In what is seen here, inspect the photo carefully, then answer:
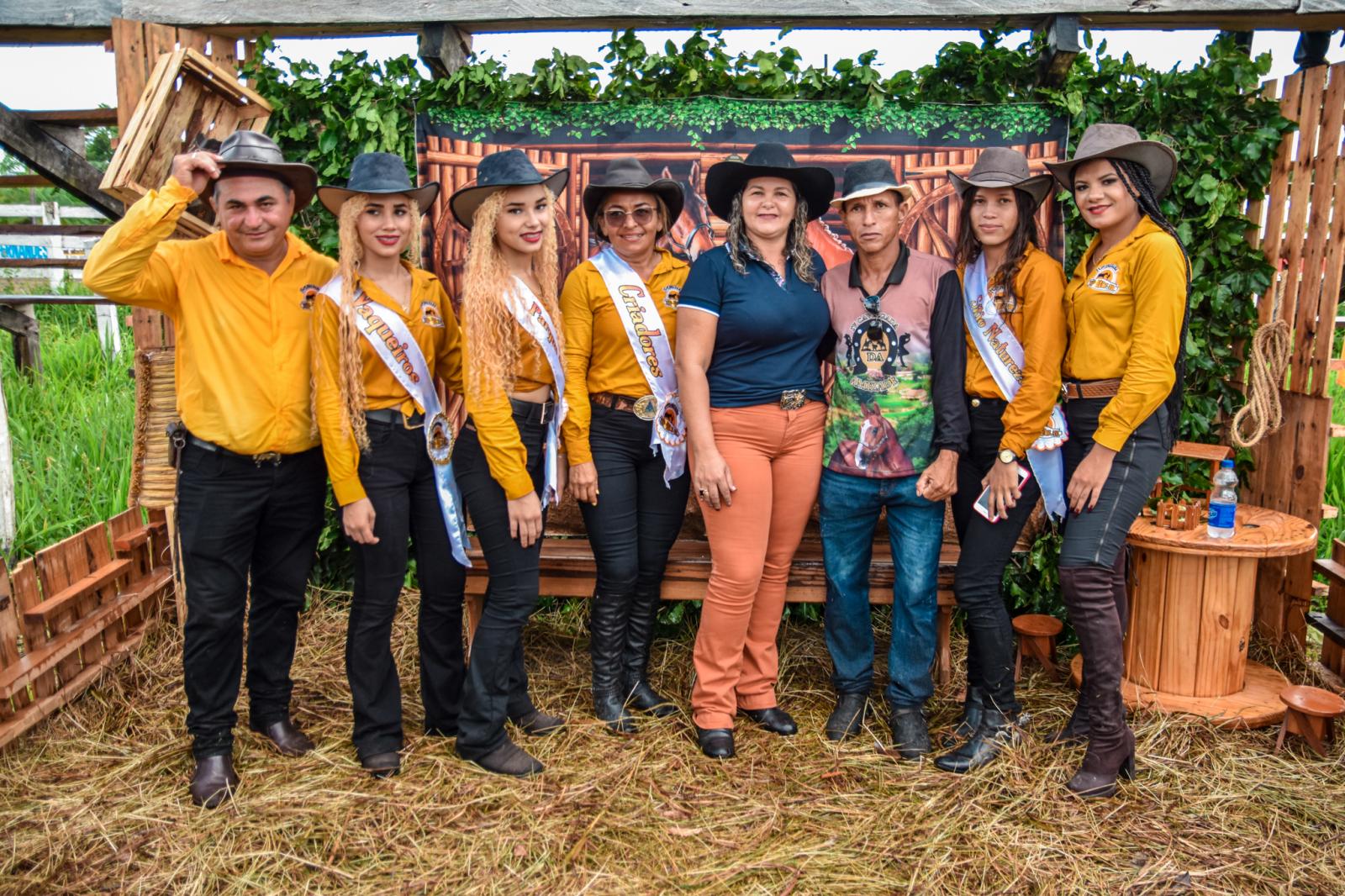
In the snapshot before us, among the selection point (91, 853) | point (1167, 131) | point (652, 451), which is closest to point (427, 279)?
point (652, 451)

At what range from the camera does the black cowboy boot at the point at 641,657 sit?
3.73m

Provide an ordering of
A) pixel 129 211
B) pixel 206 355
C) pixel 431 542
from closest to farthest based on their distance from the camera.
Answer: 1. pixel 129 211
2. pixel 206 355
3. pixel 431 542

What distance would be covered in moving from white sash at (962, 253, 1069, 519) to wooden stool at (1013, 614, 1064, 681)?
41.6 inches

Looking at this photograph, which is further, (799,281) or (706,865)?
(799,281)

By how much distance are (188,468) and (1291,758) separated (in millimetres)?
4054

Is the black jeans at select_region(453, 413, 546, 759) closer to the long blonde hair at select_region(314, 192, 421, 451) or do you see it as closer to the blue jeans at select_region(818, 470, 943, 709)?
the long blonde hair at select_region(314, 192, 421, 451)

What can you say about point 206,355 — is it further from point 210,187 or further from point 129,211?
point 210,187

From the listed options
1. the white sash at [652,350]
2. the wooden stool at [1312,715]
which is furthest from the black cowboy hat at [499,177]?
the wooden stool at [1312,715]

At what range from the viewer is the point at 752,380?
3307 millimetres

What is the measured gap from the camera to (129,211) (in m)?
2.83

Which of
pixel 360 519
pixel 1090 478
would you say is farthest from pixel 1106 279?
pixel 360 519

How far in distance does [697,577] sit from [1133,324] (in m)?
1.89

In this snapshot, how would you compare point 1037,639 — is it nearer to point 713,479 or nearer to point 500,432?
point 713,479

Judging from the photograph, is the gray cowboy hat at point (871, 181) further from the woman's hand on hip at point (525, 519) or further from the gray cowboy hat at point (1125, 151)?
the woman's hand on hip at point (525, 519)
